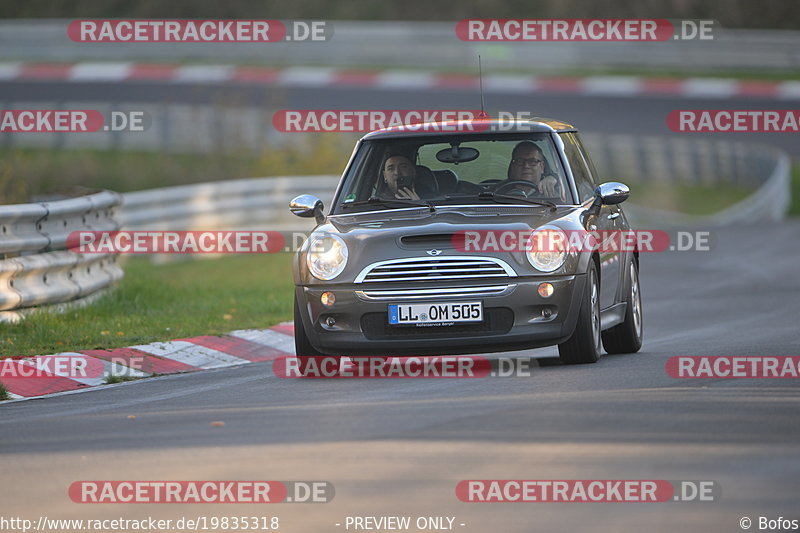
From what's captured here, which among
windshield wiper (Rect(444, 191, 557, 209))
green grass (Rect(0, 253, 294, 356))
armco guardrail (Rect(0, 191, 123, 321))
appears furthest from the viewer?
armco guardrail (Rect(0, 191, 123, 321))

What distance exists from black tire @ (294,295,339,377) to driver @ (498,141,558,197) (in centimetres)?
168

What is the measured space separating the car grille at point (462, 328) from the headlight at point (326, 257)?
390 mm

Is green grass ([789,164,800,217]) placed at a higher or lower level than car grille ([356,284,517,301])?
higher

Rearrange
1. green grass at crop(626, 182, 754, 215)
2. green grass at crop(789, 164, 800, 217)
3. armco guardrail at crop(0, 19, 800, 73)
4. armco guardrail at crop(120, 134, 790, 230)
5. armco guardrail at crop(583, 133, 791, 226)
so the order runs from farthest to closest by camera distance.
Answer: armco guardrail at crop(0, 19, 800, 73) < armco guardrail at crop(583, 133, 791, 226) < green grass at crop(626, 182, 754, 215) < green grass at crop(789, 164, 800, 217) < armco guardrail at crop(120, 134, 790, 230)

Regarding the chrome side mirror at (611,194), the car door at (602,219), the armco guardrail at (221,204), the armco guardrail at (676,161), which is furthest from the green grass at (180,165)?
the chrome side mirror at (611,194)

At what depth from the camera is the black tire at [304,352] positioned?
9.82 metres

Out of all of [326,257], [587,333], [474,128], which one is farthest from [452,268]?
[474,128]

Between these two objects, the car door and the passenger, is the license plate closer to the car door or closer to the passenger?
the car door

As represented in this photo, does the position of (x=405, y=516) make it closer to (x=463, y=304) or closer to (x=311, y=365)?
(x=463, y=304)

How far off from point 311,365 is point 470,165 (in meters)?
1.75

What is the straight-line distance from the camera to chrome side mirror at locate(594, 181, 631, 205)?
33.8 feet

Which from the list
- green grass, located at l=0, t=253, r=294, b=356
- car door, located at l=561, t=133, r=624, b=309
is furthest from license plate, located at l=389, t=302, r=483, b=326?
green grass, located at l=0, t=253, r=294, b=356

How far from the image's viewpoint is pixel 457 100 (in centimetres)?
3494

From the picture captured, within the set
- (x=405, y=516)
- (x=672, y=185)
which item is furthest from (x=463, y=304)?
(x=672, y=185)
